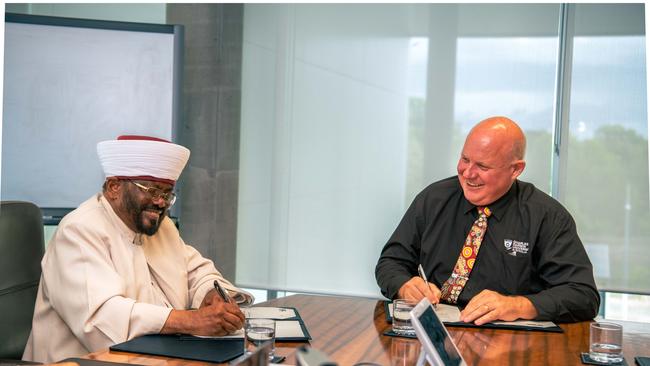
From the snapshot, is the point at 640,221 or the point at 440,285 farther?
the point at 640,221

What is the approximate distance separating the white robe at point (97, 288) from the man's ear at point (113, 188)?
0.03m

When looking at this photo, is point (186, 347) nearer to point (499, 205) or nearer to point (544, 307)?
point (544, 307)

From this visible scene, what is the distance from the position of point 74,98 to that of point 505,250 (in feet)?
10.0

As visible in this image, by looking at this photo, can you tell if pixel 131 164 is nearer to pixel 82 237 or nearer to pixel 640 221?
pixel 82 237

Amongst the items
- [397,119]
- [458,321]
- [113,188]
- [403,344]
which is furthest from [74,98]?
[403,344]

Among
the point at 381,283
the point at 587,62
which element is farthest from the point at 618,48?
the point at 381,283

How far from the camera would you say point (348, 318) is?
2680mm

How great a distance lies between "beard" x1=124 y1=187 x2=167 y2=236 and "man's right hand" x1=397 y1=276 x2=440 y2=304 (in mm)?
930

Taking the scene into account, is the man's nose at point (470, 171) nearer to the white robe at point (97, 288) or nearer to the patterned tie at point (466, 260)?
the patterned tie at point (466, 260)

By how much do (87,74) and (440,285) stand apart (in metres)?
2.88

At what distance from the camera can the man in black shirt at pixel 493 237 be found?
119 inches

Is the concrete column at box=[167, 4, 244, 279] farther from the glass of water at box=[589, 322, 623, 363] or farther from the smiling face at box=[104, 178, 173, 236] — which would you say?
the glass of water at box=[589, 322, 623, 363]

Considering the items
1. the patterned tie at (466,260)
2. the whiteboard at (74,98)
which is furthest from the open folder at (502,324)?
the whiteboard at (74,98)

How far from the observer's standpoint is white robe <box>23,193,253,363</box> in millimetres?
2436
